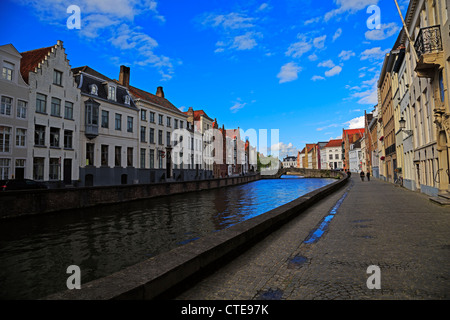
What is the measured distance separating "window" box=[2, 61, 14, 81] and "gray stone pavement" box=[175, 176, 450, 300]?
87.5 feet

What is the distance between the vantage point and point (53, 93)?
26.5 meters

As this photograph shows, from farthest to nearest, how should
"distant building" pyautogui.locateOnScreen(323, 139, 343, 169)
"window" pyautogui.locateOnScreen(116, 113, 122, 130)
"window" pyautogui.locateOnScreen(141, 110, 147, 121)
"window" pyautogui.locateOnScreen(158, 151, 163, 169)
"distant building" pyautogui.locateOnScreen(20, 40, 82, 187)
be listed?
"distant building" pyautogui.locateOnScreen(323, 139, 343, 169) < "window" pyautogui.locateOnScreen(158, 151, 163, 169) < "window" pyautogui.locateOnScreen(141, 110, 147, 121) < "window" pyautogui.locateOnScreen(116, 113, 122, 130) < "distant building" pyautogui.locateOnScreen(20, 40, 82, 187)

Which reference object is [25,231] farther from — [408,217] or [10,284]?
[408,217]

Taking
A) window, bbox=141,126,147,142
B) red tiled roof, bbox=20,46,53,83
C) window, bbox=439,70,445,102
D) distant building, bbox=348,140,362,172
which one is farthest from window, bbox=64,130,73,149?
distant building, bbox=348,140,362,172

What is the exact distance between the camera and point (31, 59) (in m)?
27.4

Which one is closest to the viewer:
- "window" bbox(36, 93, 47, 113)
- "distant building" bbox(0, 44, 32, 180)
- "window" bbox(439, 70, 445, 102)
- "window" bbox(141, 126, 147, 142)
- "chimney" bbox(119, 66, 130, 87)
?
"window" bbox(439, 70, 445, 102)

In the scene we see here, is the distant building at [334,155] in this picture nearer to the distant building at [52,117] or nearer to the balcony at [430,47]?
the distant building at [52,117]

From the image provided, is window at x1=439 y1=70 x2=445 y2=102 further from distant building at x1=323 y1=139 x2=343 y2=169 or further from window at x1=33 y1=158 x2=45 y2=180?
distant building at x1=323 y1=139 x2=343 y2=169

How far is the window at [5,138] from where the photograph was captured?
72.8 feet

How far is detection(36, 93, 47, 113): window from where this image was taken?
25219 millimetres

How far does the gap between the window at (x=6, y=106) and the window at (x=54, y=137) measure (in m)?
3.97

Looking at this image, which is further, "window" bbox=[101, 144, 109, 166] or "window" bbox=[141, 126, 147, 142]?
"window" bbox=[141, 126, 147, 142]

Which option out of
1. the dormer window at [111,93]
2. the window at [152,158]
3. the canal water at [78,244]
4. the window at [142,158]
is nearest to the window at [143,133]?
the window at [142,158]
